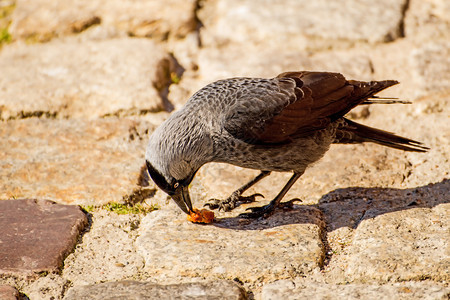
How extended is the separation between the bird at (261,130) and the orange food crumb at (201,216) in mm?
39

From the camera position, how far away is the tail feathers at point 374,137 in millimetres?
3951

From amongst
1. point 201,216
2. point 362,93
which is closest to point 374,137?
point 362,93

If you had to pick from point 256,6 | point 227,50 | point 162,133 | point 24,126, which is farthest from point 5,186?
point 256,6

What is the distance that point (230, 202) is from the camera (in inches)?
150

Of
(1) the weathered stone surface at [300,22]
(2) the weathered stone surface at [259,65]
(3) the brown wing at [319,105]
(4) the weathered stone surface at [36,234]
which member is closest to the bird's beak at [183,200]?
(4) the weathered stone surface at [36,234]

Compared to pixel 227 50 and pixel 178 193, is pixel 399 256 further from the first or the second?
pixel 227 50

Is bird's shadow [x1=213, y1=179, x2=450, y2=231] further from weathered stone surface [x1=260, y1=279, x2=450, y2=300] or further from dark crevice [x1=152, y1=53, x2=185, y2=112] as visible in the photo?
dark crevice [x1=152, y1=53, x2=185, y2=112]

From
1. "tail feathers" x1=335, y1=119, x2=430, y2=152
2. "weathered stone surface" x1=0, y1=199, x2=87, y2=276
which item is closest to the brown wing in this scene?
"tail feathers" x1=335, y1=119, x2=430, y2=152

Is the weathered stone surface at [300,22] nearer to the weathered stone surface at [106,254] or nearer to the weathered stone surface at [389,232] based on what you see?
the weathered stone surface at [389,232]

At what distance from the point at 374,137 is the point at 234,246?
56.2 inches

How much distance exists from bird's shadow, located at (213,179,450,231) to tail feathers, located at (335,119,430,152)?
34 cm

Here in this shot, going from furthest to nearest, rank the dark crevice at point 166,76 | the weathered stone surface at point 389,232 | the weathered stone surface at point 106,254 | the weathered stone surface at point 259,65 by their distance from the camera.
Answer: the weathered stone surface at point 259,65
the dark crevice at point 166,76
the weathered stone surface at point 106,254
the weathered stone surface at point 389,232

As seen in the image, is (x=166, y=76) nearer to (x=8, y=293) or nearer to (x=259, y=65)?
(x=259, y=65)

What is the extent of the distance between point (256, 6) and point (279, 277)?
11.3 ft
